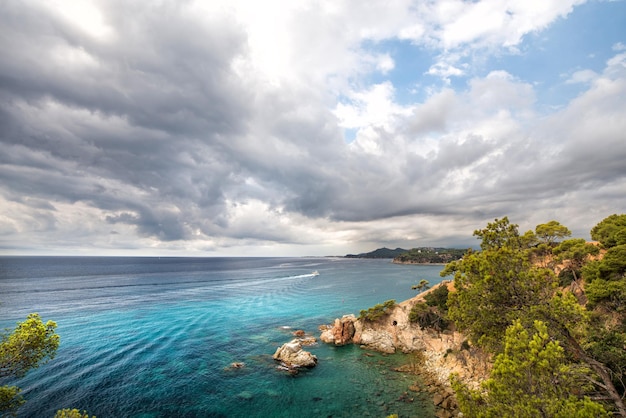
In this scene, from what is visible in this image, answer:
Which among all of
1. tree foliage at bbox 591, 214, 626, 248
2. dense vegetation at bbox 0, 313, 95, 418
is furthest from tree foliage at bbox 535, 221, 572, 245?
dense vegetation at bbox 0, 313, 95, 418

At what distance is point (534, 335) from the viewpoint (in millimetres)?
11523

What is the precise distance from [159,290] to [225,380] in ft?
287

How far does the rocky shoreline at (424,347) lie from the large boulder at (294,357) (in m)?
10.5

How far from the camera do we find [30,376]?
36.9m

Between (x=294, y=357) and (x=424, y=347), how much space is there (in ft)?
76.1

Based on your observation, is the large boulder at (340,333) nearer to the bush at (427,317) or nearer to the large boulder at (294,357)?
the large boulder at (294,357)

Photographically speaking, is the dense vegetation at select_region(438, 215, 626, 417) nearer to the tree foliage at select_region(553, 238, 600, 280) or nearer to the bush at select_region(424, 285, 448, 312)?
the tree foliage at select_region(553, 238, 600, 280)

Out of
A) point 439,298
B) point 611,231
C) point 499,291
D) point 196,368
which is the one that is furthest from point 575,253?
point 196,368

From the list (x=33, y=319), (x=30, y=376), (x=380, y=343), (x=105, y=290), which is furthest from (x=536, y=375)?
(x=105, y=290)

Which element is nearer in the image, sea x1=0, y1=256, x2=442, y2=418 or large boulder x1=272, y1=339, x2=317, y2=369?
sea x1=0, y1=256, x2=442, y2=418

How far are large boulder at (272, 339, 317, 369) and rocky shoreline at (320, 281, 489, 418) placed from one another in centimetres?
1045

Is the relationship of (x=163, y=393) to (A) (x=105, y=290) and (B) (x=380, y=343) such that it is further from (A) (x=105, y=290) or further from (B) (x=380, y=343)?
(A) (x=105, y=290)

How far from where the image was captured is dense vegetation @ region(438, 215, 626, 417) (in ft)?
38.0

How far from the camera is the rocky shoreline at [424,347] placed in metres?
34.0
